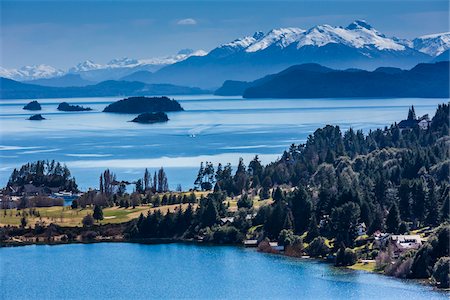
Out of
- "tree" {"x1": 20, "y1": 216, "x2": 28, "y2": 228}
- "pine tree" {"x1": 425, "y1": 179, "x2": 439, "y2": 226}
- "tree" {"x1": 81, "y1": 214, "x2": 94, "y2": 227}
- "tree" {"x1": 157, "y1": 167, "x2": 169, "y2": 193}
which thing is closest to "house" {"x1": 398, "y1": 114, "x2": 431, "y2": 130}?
"tree" {"x1": 157, "y1": 167, "x2": 169, "y2": 193}

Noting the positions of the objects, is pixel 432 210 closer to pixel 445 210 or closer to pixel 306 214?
pixel 445 210

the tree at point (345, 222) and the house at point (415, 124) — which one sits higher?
the house at point (415, 124)

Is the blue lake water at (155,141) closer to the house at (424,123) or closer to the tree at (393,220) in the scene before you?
the house at (424,123)

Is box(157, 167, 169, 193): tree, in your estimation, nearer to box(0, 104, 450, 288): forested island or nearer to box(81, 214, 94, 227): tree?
box(0, 104, 450, 288): forested island

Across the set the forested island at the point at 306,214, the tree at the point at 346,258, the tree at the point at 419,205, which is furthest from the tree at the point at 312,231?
the tree at the point at 419,205

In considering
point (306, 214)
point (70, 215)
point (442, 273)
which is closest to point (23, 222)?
point (70, 215)

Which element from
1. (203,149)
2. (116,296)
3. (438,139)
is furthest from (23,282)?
(203,149)
